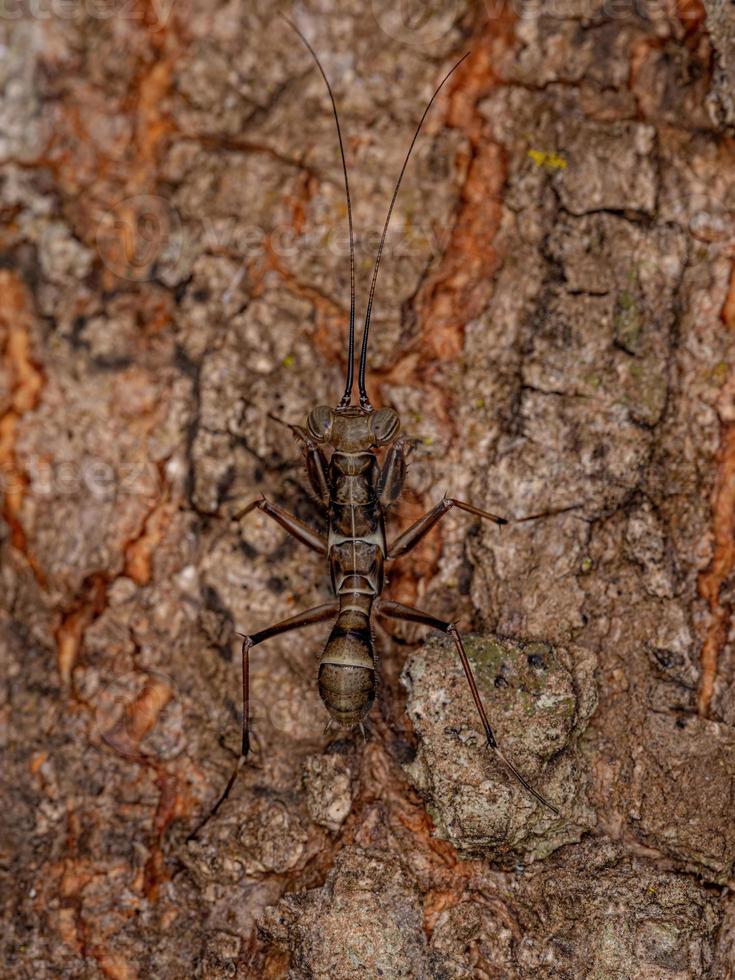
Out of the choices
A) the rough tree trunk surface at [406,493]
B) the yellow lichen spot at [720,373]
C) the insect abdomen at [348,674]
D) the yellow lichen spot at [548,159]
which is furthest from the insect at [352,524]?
the yellow lichen spot at [720,373]

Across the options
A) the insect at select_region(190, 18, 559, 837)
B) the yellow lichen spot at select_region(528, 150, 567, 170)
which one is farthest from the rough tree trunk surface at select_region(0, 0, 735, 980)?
the insect at select_region(190, 18, 559, 837)

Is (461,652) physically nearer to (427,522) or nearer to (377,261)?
(427,522)

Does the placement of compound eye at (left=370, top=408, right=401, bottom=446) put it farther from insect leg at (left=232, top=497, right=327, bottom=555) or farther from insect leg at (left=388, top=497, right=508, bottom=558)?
insect leg at (left=232, top=497, right=327, bottom=555)

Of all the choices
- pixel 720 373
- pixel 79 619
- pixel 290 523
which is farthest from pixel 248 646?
pixel 720 373

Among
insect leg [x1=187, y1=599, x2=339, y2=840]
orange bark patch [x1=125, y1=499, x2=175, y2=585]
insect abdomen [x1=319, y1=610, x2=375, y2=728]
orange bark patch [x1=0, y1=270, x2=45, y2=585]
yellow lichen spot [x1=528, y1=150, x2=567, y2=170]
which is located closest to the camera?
insect abdomen [x1=319, y1=610, x2=375, y2=728]

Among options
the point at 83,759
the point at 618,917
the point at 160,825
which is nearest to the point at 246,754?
the point at 160,825

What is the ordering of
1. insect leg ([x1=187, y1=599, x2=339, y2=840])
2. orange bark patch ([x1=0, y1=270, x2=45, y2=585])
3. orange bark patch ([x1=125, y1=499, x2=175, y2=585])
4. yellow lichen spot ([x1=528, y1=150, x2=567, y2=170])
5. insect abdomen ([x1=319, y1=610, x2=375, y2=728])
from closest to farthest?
1. insect abdomen ([x1=319, y1=610, x2=375, y2=728])
2. insect leg ([x1=187, y1=599, x2=339, y2=840])
3. yellow lichen spot ([x1=528, y1=150, x2=567, y2=170])
4. orange bark patch ([x1=125, y1=499, x2=175, y2=585])
5. orange bark patch ([x1=0, y1=270, x2=45, y2=585])
